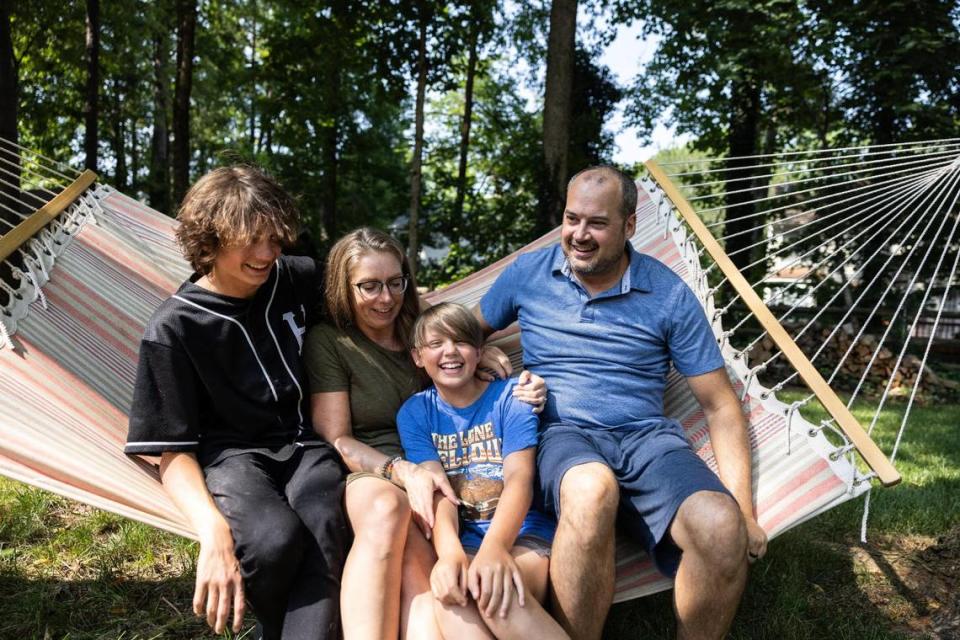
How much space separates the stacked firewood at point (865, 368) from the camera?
6.28 meters

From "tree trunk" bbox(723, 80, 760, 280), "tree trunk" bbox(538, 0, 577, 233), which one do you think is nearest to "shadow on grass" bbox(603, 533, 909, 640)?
"tree trunk" bbox(538, 0, 577, 233)

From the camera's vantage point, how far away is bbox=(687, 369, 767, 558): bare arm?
66.7 inches

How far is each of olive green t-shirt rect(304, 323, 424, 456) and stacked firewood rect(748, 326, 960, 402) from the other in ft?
16.9

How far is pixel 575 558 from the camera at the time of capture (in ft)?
4.84

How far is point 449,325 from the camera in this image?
5.80ft

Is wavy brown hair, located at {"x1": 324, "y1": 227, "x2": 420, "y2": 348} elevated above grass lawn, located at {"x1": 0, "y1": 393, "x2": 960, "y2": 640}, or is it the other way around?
wavy brown hair, located at {"x1": 324, "y1": 227, "x2": 420, "y2": 348}

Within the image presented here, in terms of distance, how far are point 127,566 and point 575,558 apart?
1.50 meters

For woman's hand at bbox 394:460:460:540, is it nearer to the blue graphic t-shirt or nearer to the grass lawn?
the blue graphic t-shirt

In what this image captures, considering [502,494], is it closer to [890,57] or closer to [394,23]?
[890,57]

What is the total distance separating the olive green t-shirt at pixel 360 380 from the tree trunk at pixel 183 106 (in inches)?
278

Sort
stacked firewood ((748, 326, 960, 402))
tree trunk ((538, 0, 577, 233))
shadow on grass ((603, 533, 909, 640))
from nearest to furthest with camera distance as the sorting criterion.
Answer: shadow on grass ((603, 533, 909, 640))
stacked firewood ((748, 326, 960, 402))
tree trunk ((538, 0, 577, 233))

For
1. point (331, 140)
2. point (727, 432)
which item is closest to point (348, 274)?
point (727, 432)

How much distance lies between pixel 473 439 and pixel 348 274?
0.51 m

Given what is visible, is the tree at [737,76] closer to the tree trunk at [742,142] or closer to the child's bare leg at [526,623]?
the tree trunk at [742,142]
